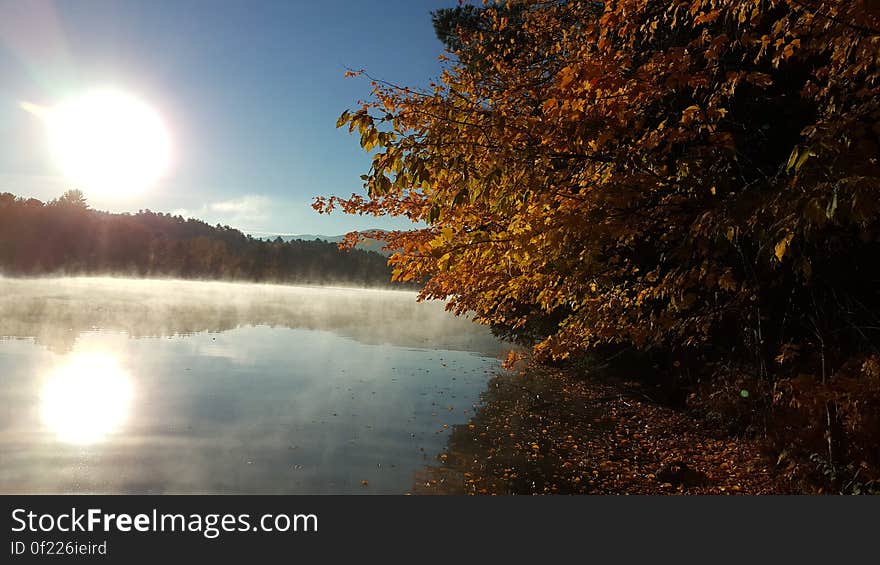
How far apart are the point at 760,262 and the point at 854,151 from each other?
325 centimetres

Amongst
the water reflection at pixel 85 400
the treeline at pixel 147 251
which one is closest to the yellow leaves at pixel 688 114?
the water reflection at pixel 85 400

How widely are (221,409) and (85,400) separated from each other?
373 cm

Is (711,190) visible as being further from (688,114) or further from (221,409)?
(221,409)

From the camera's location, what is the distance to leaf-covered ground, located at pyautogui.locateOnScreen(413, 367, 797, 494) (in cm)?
927

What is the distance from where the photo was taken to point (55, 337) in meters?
24.8

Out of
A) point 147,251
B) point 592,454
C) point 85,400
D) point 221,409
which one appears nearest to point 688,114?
point 592,454

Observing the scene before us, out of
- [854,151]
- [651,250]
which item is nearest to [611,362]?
[651,250]

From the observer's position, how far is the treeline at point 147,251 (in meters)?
103

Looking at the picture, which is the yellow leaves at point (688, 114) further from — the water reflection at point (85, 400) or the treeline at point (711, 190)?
the water reflection at point (85, 400)

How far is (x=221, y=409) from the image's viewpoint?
1429cm

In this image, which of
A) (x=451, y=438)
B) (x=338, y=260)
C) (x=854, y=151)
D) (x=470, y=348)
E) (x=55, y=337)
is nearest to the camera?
(x=854, y=151)

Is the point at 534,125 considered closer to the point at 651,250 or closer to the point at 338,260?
the point at 651,250

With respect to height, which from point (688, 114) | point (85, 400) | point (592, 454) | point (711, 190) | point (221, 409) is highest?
point (688, 114)

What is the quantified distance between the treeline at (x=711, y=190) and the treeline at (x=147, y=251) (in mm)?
83130
